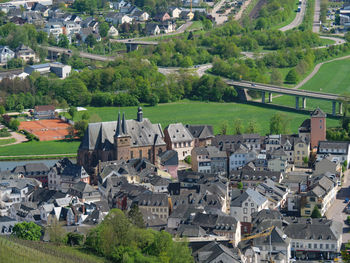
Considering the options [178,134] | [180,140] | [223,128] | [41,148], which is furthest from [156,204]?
[41,148]

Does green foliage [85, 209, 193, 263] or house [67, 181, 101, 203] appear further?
house [67, 181, 101, 203]

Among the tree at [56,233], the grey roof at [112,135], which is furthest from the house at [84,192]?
the grey roof at [112,135]

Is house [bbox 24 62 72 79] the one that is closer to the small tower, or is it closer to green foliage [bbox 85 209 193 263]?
the small tower

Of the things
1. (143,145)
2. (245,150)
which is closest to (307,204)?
(245,150)

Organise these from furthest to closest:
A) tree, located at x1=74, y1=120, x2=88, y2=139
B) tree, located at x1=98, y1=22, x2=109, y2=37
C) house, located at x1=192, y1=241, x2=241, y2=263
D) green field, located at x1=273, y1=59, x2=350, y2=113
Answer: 1. tree, located at x1=98, y1=22, x2=109, y2=37
2. green field, located at x1=273, y1=59, x2=350, y2=113
3. tree, located at x1=74, y1=120, x2=88, y2=139
4. house, located at x1=192, y1=241, x2=241, y2=263

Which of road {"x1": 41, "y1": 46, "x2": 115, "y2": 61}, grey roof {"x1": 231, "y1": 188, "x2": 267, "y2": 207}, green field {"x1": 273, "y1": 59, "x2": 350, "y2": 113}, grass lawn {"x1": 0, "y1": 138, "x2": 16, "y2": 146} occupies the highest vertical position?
grey roof {"x1": 231, "y1": 188, "x2": 267, "y2": 207}

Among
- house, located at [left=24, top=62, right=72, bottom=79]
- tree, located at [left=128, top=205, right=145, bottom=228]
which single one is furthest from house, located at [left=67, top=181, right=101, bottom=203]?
house, located at [left=24, top=62, right=72, bottom=79]

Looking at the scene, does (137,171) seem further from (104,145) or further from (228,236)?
(228,236)
